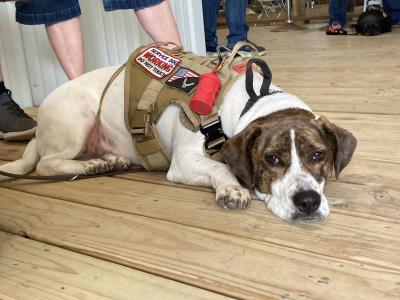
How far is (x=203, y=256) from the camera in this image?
154cm

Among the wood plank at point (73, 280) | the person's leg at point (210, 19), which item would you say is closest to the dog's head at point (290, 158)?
the wood plank at point (73, 280)

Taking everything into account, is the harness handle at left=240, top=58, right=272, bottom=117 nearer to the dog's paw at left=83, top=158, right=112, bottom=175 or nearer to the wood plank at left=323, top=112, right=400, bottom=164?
the wood plank at left=323, top=112, right=400, bottom=164

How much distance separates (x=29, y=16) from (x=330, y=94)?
1921mm

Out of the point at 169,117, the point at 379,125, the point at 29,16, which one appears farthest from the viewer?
the point at 29,16

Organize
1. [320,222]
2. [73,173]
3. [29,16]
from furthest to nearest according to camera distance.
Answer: [29,16], [73,173], [320,222]

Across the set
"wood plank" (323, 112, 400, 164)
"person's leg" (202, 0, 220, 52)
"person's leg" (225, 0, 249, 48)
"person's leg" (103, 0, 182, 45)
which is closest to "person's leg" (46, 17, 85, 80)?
"person's leg" (103, 0, 182, 45)

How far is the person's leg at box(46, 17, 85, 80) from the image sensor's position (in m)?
3.03

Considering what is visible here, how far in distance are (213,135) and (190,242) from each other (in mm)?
552

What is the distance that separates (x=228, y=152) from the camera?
6.14 feet

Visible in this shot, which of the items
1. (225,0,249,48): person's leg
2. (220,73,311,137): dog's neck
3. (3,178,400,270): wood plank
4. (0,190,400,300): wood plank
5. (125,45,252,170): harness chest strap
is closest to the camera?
(0,190,400,300): wood plank

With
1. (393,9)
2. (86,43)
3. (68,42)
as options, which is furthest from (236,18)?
(68,42)

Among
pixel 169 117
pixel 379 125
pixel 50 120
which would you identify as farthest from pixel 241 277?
pixel 379 125

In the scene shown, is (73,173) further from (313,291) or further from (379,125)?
(379,125)

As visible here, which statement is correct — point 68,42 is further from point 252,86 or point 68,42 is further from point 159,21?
point 252,86
